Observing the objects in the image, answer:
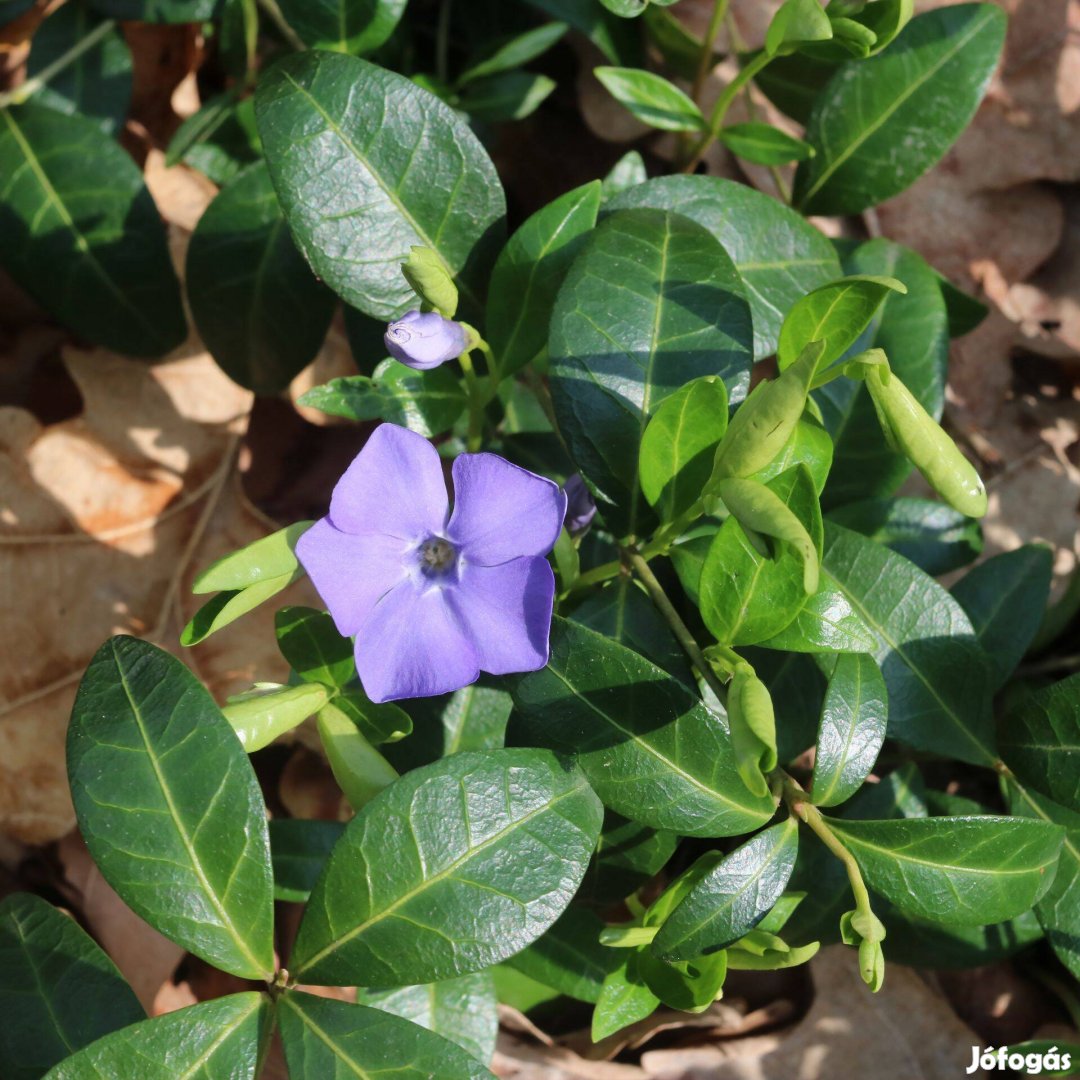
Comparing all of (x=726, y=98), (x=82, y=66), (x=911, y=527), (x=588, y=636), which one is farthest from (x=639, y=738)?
(x=82, y=66)

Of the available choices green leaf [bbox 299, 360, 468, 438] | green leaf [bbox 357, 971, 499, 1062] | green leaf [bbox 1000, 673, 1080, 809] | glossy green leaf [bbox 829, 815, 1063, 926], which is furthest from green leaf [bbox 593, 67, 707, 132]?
green leaf [bbox 357, 971, 499, 1062]

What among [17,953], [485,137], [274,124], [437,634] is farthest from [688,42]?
[17,953]

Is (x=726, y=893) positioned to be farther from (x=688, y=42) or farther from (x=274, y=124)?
(x=688, y=42)

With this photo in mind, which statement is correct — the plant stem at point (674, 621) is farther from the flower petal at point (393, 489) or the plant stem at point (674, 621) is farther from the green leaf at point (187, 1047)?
the green leaf at point (187, 1047)

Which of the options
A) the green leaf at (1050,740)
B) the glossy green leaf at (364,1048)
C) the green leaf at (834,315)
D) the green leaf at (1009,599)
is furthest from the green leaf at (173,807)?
the green leaf at (1009,599)

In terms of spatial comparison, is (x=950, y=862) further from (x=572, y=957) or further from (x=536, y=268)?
(x=536, y=268)

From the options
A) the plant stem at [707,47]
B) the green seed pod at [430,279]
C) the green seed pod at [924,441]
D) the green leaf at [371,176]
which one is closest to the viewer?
the green seed pod at [924,441]

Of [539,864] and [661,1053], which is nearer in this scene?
[539,864]
